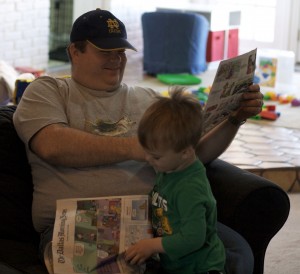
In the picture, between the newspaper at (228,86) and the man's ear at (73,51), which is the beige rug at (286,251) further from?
the man's ear at (73,51)

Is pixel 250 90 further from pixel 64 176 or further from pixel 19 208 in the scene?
pixel 19 208

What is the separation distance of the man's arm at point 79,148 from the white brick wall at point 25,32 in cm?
344

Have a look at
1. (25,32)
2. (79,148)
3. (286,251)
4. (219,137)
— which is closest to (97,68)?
(79,148)

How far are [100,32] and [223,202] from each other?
24.8 inches

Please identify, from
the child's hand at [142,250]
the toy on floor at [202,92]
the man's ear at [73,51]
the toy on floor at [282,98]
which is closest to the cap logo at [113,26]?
the man's ear at [73,51]

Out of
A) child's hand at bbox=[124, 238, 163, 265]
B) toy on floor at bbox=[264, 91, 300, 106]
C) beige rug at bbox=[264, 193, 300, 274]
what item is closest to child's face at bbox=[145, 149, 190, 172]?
child's hand at bbox=[124, 238, 163, 265]

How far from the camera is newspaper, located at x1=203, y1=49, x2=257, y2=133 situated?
5.51 ft

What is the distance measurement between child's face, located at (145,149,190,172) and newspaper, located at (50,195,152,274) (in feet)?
0.68

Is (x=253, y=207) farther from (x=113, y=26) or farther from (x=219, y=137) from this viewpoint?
(x=113, y=26)

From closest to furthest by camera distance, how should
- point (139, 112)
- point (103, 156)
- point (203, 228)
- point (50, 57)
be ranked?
1. point (203, 228)
2. point (103, 156)
3. point (139, 112)
4. point (50, 57)

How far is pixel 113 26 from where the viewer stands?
198 cm

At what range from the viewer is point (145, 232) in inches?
65.5

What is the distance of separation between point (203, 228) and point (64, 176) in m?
0.49

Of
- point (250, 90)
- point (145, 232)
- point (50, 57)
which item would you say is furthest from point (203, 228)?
point (50, 57)
